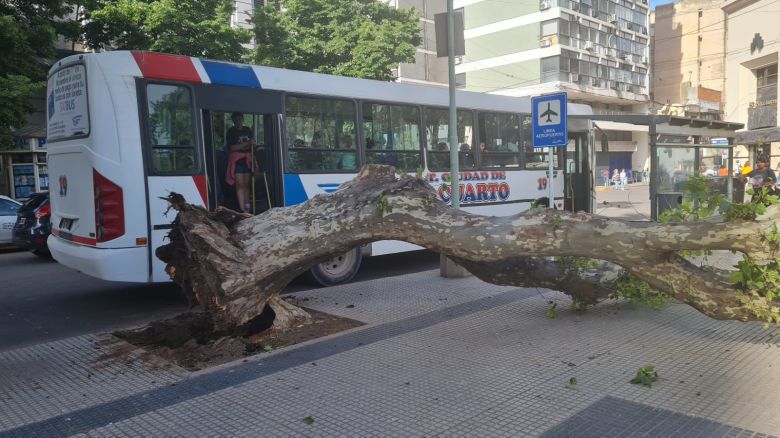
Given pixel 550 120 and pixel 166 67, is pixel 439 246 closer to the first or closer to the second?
pixel 166 67

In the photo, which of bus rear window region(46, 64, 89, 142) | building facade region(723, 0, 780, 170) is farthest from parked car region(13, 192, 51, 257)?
building facade region(723, 0, 780, 170)

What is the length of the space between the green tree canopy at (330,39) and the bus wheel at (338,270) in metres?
14.3

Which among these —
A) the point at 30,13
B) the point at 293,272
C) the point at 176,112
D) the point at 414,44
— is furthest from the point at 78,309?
the point at 414,44

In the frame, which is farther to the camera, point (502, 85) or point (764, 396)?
point (502, 85)

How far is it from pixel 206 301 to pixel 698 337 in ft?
15.5

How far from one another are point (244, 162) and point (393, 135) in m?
2.47

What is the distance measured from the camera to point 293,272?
601 cm

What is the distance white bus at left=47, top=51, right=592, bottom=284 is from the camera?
6.78m

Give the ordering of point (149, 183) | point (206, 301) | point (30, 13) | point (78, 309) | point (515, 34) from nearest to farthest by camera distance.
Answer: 1. point (206, 301)
2. point (149, 183)
3. point (78, 309)
4. point (30, 13)
5. point (515, 34)

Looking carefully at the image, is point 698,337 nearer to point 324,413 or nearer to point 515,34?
point 324,413

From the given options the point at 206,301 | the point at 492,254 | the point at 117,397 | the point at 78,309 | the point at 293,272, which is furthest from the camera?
the point at 78,309

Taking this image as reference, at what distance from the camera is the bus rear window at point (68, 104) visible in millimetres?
6934

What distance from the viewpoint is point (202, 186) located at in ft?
24.7

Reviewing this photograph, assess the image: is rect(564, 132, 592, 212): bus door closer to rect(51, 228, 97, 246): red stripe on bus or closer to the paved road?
the paved road
